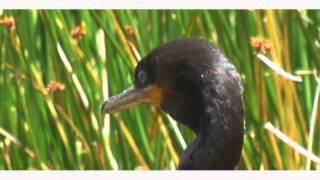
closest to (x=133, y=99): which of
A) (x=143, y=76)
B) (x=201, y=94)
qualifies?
(x=143, y=76)

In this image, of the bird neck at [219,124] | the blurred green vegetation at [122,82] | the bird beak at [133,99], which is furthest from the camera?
the blurred green vegetation at [122,82]

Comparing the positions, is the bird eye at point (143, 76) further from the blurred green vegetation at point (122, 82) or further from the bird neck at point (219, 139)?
the blurred green vegetation at point (122, 82)

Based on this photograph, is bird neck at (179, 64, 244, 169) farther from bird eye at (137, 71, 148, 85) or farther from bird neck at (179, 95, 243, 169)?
bird eye at (137, 71, 148, 85)

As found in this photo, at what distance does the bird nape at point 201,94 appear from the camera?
73.6 inches

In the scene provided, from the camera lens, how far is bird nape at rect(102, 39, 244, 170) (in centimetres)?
187

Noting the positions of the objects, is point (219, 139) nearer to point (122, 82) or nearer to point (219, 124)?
point (219, 124)

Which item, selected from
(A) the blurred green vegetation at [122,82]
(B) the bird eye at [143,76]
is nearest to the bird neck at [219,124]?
(B) the bird eye at [143,76]

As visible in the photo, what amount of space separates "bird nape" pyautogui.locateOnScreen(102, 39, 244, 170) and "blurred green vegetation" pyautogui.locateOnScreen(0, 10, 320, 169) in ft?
0.88

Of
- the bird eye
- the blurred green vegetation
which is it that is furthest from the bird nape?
the blurred green vegetation

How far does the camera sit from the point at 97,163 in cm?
226

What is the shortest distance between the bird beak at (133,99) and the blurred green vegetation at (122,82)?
8.5 inches
